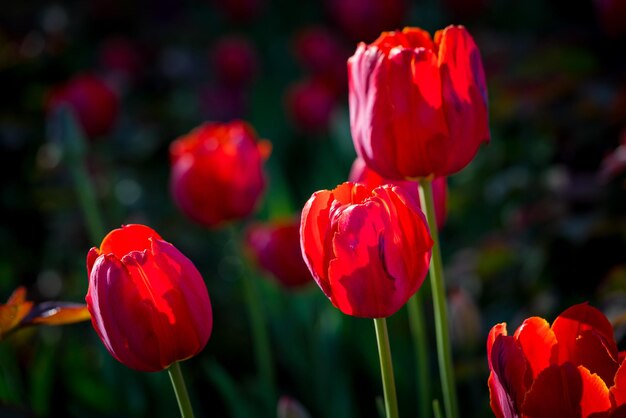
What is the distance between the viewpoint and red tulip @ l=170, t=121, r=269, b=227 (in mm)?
1178

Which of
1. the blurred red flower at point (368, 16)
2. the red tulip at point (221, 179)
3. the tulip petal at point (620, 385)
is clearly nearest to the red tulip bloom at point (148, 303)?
the tulip petal at point (620, 385)

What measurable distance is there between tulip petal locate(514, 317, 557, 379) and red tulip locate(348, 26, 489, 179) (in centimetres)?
19

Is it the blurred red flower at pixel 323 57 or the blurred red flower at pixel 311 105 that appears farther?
the blurred red flower at pixel 323 57

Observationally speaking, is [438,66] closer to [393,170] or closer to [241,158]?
[393,170]

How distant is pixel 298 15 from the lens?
3.42 m

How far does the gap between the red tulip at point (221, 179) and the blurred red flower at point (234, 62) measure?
122 cm

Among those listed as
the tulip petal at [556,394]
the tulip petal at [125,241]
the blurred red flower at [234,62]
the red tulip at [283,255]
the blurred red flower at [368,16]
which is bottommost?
the red tulip at [283,255]

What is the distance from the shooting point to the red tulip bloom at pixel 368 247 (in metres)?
0.62

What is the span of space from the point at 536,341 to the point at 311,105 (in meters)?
1.51

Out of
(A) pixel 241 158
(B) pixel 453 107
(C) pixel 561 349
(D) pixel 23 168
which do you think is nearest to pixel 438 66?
(B) pixel 453 107

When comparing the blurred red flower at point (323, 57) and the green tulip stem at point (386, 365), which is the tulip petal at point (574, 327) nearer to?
the green tulip stem at point (386, 365)

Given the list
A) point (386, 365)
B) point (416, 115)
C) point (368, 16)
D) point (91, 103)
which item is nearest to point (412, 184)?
→ point (416, 115)

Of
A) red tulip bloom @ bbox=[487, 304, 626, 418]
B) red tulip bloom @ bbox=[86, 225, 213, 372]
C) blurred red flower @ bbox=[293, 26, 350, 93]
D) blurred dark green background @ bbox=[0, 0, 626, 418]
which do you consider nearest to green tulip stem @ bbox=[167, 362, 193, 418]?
red tulip bloom @ bbox=[86, 225, 213, 372]

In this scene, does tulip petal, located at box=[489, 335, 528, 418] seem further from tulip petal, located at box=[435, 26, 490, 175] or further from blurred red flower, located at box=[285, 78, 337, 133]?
blurred red flower, located at box=[285, 78, 337, 133]
